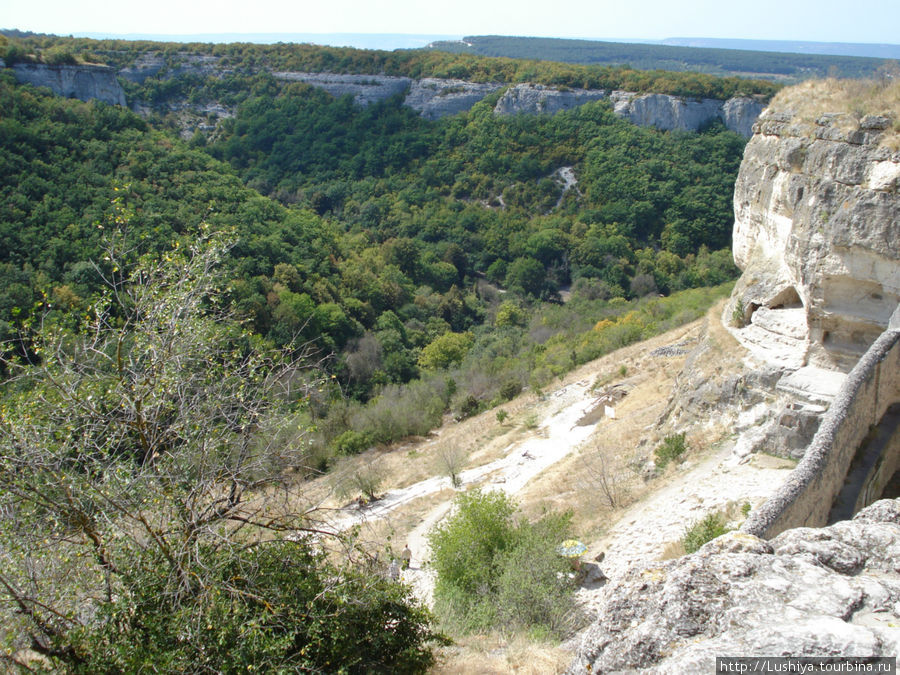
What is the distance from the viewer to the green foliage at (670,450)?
12.8 meters

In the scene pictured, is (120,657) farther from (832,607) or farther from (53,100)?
(53,100)

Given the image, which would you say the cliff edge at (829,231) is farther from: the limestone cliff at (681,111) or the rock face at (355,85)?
the rock face at (355,85)

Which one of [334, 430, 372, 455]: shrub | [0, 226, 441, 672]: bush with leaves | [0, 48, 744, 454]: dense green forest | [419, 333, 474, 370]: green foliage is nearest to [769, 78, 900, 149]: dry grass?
[0, 226, 441, 672]: bush with leaves

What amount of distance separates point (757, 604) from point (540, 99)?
58991mm

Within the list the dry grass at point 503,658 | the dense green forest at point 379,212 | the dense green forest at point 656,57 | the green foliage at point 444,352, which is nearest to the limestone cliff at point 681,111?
the dense green forest at point 379,212

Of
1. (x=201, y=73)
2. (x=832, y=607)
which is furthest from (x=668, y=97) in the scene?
(x=832, y=607)

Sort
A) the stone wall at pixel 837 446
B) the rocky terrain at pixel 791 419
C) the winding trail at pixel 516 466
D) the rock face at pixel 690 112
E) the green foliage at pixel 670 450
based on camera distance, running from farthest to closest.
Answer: the rock face at pixel 690 112, the winding trail at pixel 516 466, the green foliage at pixel 670 450, the stone wall at pixel 837 446, the rocky terrain at pixel 791 419

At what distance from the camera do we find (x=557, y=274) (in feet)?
156

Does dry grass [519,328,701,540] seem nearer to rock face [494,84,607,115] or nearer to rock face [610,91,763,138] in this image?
rock face [610,91,763,138]

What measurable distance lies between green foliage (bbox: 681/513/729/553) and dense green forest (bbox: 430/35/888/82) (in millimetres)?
109432

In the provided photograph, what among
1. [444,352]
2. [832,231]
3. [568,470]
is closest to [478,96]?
[444,352]

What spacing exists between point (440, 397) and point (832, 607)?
80.6 ft

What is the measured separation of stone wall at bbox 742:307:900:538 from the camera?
6328 mm

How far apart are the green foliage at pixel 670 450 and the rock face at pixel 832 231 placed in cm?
276
